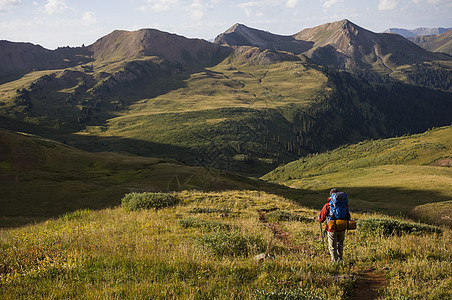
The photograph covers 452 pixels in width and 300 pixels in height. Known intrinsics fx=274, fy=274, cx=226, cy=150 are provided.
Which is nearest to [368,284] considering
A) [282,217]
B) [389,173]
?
[282,217]

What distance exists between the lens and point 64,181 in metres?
42.1

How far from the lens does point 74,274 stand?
23.9 feet

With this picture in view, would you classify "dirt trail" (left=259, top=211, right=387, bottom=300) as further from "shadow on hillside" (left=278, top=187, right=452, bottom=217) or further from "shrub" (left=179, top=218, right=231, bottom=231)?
"shadow on hillside" (left=278, top=187, right=452, bottom=217)

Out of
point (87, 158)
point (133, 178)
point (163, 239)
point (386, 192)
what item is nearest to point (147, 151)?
point (87, 158)

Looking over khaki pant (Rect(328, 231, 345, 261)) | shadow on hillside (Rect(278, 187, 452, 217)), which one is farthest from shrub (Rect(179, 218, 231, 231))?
shadow on hillside (Rect(278, 187, 452, 217))

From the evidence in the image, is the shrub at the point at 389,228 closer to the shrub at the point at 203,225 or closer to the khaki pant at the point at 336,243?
the khaki pant at the point at 336,243

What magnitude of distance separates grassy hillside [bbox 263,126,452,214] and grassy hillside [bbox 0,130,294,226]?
85.3ft

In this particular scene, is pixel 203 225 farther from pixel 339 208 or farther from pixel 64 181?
pixel 64 181

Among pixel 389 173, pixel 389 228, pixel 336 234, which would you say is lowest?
pixel 389 173

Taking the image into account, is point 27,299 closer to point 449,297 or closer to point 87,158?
point 449,297

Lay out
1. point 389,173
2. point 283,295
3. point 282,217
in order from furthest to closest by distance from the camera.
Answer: point 389,173 < point 282,217 < point 283,295

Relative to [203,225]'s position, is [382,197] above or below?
below

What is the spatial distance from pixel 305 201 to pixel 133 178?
2907 cm

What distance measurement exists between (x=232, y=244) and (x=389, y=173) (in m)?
82.4
